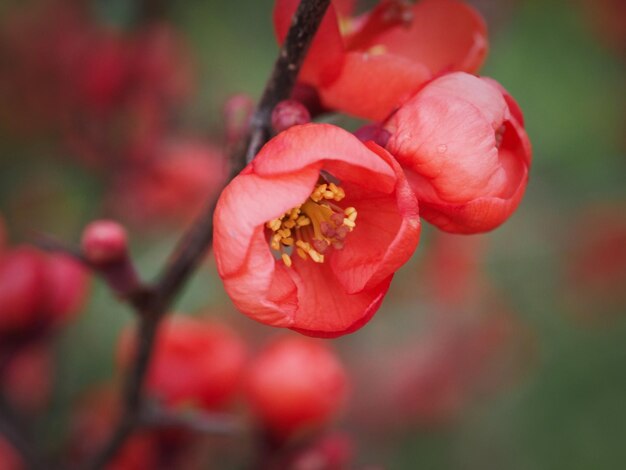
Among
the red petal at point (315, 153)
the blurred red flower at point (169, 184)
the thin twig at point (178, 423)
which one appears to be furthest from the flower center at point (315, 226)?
the blurred red flower at point (169, 184)

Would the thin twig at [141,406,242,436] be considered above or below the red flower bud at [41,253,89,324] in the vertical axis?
above

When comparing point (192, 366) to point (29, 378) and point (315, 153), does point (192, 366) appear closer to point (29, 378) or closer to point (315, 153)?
point (29, 378)

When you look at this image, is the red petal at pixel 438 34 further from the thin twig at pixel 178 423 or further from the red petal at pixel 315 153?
the thin twig at pixel 178 423

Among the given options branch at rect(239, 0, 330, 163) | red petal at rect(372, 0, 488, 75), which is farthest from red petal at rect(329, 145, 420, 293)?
red petal at rect(372, 0, 488, 75)

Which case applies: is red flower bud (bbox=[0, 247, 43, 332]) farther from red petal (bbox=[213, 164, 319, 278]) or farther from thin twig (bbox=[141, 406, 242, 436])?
red petal (bbox=[213, 164, 319, 278])

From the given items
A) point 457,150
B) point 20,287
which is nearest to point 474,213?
point 457,150

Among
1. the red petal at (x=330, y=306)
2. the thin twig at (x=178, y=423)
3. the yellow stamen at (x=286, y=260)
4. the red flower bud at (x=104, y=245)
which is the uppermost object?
the red petal at (x=330, y=306)
